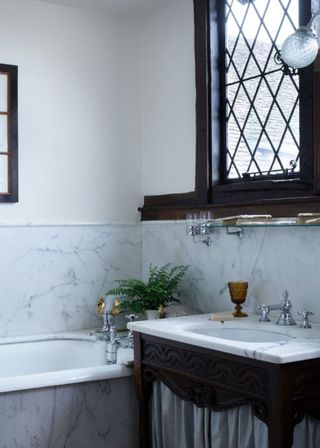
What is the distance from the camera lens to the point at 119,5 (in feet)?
12.4

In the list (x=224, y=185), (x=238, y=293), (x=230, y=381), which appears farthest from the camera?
(x=224, y=185)

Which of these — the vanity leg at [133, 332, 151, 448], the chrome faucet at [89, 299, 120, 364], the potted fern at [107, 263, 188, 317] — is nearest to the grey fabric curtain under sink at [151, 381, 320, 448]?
the vanity leg at [133, 332, 151, 448]

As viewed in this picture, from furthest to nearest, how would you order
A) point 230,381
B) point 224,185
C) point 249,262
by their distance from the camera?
point 224,185, point 249,262, point 230,381

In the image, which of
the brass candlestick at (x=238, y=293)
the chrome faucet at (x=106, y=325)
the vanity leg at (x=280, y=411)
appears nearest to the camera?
the vanity leg at (x=280, y=411)

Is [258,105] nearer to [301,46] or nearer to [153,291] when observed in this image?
→ [301,46]

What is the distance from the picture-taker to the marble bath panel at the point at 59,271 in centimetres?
357

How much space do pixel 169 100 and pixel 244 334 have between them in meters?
1.57

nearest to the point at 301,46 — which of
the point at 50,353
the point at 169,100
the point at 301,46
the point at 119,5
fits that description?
the point at 301,46

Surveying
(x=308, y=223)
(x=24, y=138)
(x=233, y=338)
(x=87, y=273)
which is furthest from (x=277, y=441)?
(x=24, y=138)

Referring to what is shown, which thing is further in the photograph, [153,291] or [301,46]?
[153,291]

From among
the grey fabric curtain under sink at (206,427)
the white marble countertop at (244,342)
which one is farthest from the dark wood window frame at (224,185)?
the grey fabric curtain under sink at (206,427)

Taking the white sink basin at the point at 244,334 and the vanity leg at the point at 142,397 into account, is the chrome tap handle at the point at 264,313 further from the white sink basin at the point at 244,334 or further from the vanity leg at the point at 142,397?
the vanity leg at the point at 142,397

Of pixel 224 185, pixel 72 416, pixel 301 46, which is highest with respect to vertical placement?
pixel 301 46

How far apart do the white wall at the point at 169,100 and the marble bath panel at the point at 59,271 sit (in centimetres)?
42
